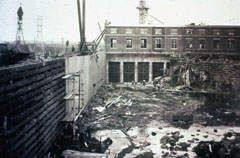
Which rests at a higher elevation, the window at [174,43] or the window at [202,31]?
the window at [202,31]

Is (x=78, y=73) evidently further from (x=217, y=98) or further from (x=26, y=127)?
(x=217, y=98)

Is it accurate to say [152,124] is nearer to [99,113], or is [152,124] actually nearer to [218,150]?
[99,113]

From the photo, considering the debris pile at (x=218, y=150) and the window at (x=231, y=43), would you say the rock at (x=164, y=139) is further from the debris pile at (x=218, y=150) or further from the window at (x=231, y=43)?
the window at (x=231, y=43)

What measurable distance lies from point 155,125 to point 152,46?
2121 cm

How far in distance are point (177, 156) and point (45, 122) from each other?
5548 millimetres

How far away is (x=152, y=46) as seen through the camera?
32.9m

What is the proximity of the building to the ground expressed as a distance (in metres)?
12.7

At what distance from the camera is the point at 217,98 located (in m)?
20.3

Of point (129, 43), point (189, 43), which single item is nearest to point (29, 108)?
→ point (129, 43)

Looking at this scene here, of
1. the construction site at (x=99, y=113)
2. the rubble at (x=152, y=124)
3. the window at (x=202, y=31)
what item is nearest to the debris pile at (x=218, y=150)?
the construction site at (x=99, y=113)

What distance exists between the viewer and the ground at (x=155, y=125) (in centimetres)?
998

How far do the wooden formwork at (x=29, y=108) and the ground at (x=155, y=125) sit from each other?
2.60 meters

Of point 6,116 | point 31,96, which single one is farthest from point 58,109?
point 6,116

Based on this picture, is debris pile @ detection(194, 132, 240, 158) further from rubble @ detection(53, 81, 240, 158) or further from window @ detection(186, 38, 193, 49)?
window @ detection(186, 38, 193, 49)
